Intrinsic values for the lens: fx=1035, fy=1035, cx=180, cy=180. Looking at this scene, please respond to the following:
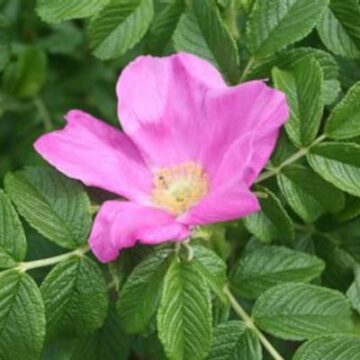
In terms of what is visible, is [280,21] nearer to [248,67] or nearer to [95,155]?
[248,67]

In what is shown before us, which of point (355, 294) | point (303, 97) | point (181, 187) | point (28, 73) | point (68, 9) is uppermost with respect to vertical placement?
point (68, 9)

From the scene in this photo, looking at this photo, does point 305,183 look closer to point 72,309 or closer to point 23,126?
point 72,309

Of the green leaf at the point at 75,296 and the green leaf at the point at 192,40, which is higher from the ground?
the green leaf at the point at 192,40

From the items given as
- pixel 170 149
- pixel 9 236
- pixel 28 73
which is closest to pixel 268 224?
pixel 170 149

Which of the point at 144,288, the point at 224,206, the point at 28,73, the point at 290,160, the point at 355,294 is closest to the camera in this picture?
the point at 224,206

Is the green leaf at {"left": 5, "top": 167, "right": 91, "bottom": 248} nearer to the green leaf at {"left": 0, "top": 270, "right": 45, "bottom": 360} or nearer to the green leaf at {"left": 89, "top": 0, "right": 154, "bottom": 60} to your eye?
the green leaf at {"left": 0, "top": 270, "right": 45, "bottom": 360}

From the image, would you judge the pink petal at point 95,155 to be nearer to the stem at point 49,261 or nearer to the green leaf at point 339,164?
the stem at point 49,261

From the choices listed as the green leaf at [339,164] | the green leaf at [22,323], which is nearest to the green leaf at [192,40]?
the green leaf at [339,164]

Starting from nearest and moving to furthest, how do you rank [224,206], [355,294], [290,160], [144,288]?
[224,206] < [144,288] < [290,160] < [355,294]
